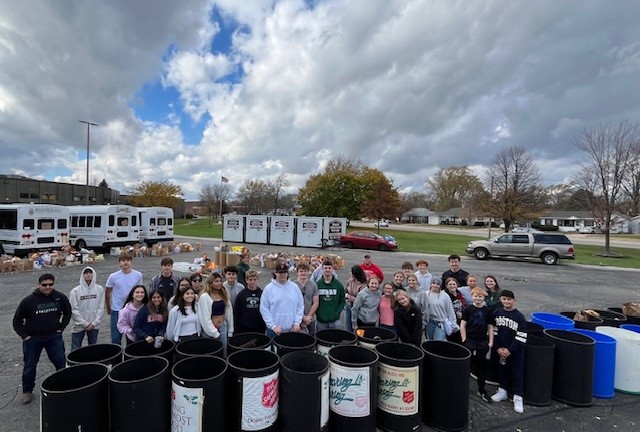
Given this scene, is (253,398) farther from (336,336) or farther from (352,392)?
(336,336)

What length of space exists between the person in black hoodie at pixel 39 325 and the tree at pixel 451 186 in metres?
84.5

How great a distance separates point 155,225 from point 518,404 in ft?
73.1

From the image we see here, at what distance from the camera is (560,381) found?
4.59 metres

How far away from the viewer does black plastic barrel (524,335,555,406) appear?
448cm

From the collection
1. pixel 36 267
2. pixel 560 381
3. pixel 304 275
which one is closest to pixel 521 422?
pixel 560 381

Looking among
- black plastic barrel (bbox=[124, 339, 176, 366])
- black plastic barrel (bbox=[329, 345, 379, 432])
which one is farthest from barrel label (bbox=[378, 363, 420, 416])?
black plastic barrel (bbox=[124, 339, 176, 366])

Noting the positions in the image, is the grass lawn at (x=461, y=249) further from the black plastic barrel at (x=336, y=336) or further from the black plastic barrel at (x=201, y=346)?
the black plastic barrel at (x=201, y=346)

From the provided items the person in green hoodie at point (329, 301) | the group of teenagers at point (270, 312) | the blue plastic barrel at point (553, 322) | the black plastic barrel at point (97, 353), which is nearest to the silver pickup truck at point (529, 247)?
the blue plastic barrel at point (553, 322)

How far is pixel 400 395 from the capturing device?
3738 millimetres

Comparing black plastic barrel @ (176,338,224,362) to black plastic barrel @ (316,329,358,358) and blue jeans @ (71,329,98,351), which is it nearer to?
black plastic barrel @ (316,329,358,358)

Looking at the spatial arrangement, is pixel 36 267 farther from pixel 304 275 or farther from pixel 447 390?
pixel 447 390

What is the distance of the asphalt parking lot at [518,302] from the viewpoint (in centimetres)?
403

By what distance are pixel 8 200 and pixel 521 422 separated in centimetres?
7016

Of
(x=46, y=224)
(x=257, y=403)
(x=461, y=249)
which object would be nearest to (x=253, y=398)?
(x=257, y=403)
